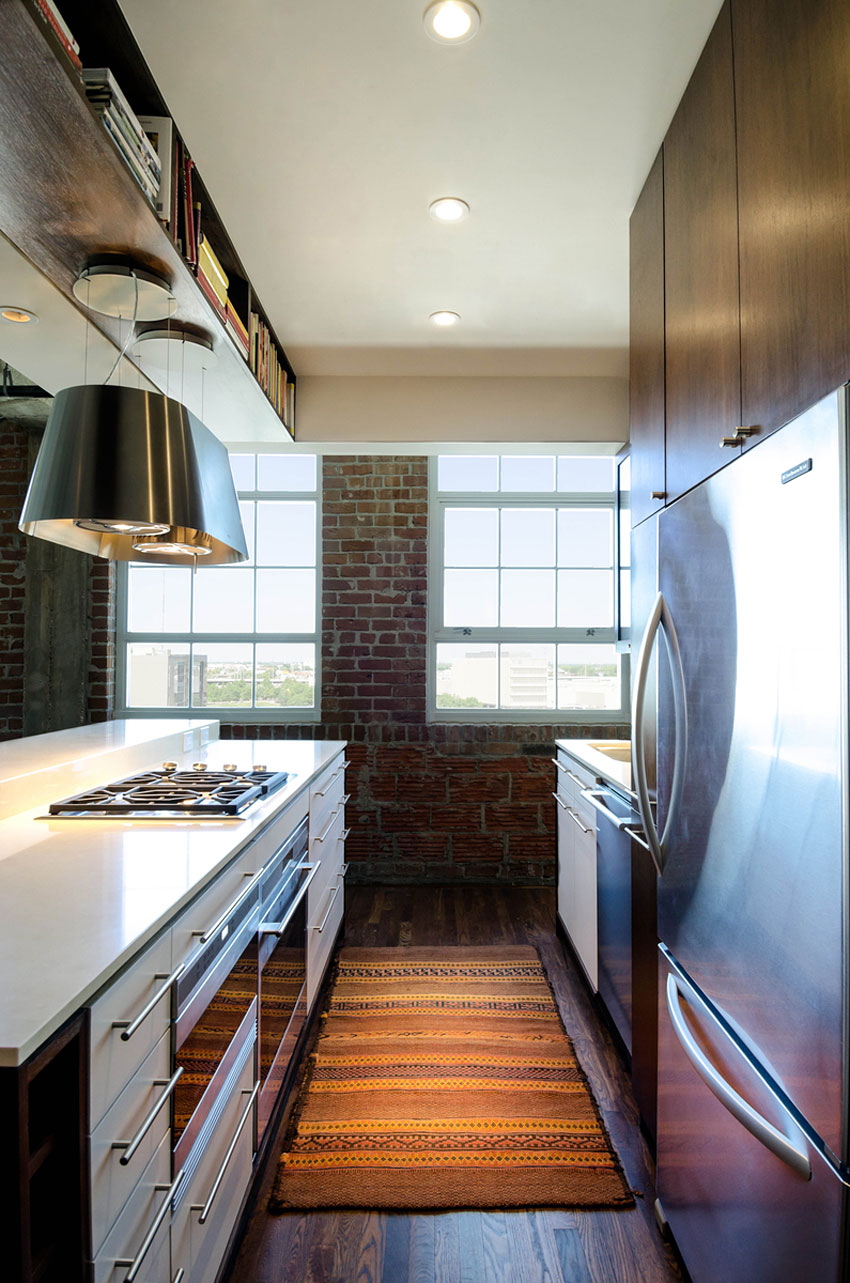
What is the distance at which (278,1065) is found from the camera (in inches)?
82.4

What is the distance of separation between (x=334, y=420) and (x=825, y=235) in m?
2.79

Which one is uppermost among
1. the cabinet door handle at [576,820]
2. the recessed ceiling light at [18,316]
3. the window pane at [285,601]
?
the recessed ceiling light at [18,316]

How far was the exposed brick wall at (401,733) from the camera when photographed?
4648 millimetres

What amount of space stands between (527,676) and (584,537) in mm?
941

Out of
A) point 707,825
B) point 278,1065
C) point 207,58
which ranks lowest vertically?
point 278,1065

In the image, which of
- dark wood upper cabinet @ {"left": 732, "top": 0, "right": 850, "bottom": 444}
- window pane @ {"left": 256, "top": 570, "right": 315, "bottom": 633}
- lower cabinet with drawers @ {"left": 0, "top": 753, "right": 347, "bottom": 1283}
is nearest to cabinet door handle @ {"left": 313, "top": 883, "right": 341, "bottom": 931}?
lower cabinet with drawers @ {"left": 0, "top": 753, "right": 347, "bottom": 1283}

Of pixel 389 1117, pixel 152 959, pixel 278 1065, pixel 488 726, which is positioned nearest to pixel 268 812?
pixel 278 1065

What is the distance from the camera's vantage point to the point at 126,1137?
1.09 metres

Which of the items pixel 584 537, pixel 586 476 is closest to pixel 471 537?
pixel 584 537

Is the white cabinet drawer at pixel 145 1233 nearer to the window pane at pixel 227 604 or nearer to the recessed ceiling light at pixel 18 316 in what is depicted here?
the recessed ceiling light at pixel 18 316

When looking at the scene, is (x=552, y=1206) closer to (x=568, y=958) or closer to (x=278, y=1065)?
(x=278, y=1065)

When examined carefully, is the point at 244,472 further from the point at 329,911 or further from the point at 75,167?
the point at 75,167

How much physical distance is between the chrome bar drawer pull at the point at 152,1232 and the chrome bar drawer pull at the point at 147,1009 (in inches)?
11.1

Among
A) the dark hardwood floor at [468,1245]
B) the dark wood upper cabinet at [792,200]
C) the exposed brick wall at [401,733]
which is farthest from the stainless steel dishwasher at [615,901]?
the exposed brick wall at [401,733]
